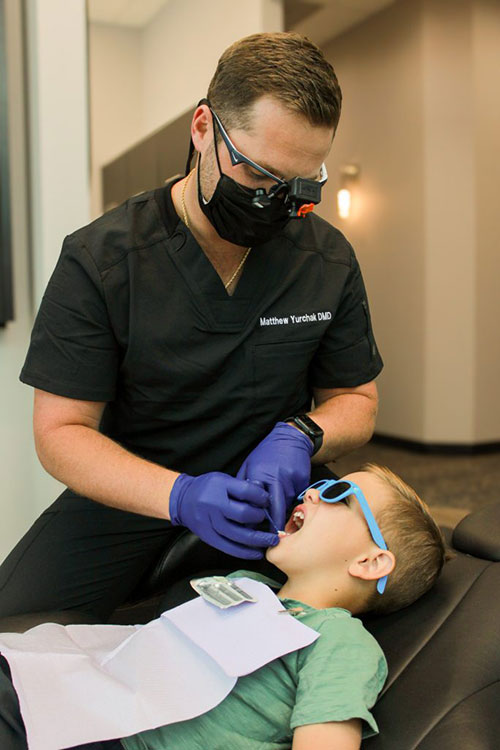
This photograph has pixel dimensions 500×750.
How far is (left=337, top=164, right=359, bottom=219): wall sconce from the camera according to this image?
554 centimetres

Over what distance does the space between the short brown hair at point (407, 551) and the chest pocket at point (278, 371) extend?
29cm

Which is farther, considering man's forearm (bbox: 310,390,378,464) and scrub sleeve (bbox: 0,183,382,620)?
man's forearm (bbox: 310,390,378,464)

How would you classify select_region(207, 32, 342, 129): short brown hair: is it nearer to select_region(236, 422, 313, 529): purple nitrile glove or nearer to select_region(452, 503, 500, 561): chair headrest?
select_region(236, 422, 313, 529): purple nitrile glove

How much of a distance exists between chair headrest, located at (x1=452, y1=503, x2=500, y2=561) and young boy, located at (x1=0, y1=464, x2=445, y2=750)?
12 centimetres

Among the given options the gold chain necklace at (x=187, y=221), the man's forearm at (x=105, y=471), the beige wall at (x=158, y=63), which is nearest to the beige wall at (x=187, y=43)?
the beige wall at (x=158, y=63)

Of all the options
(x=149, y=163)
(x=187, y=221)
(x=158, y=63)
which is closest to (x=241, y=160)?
(x=187, y=221)

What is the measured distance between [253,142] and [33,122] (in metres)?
1.12

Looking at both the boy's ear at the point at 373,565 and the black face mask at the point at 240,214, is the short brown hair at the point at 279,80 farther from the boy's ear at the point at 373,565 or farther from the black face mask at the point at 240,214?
the boy's ear at the point at 373,565

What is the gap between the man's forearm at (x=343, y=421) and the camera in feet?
4.79

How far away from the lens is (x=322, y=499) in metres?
1.24

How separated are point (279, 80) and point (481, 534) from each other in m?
0.87

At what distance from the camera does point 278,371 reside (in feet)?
4.73

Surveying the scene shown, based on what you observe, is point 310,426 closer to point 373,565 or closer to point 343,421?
point 343,421

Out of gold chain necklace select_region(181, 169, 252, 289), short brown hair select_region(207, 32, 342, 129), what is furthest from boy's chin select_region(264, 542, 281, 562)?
short brown hair select_region(207, 32, 342, 129)
